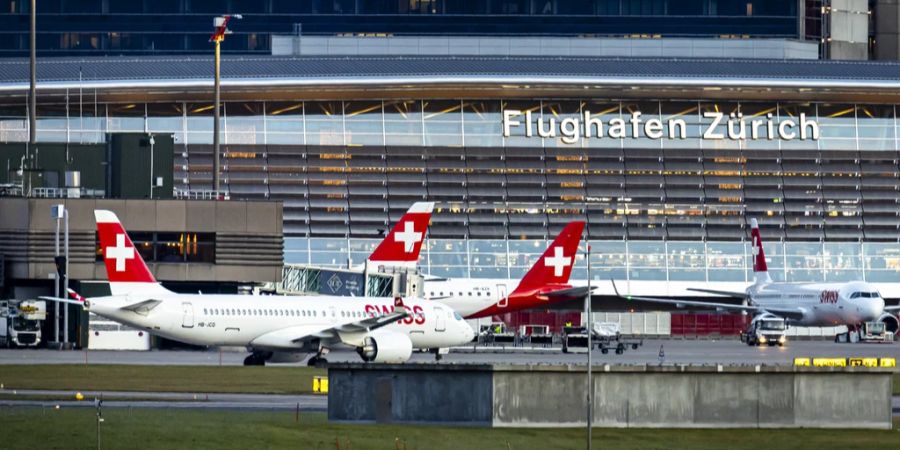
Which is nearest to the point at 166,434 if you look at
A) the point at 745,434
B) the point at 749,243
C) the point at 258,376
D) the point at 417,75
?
the point at 745,434

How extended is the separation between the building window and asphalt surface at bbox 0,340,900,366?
6.97 metres

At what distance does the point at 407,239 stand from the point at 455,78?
50.7 metres

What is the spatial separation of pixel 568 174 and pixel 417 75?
1657 cm

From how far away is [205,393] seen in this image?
202 feet

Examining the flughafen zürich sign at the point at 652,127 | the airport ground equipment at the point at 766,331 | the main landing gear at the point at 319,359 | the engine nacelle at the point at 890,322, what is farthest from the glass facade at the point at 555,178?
the main landing gear at the point at 319,359

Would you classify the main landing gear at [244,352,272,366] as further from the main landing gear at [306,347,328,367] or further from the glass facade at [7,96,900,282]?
the glass facade at [7,96,900,282]

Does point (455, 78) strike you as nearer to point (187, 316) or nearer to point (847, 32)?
point (847, 32)

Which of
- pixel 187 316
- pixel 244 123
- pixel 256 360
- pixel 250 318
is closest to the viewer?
pixel 187 316

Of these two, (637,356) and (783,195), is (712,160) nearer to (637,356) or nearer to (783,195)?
(783,195)

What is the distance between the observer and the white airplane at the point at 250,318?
76.8 meters

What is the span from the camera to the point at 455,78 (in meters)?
151

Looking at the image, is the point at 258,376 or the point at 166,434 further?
the point at 258,376

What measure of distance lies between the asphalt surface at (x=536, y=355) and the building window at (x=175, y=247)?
6.97 metres

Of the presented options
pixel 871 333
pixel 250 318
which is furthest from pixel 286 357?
pixel 871 333
